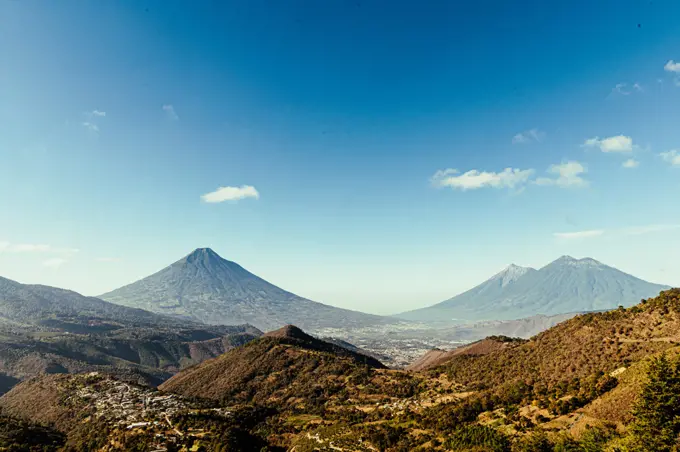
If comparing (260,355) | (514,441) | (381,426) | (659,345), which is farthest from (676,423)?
(260,355)

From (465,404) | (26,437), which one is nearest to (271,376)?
(26,437)

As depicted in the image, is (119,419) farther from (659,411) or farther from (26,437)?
(659,411)

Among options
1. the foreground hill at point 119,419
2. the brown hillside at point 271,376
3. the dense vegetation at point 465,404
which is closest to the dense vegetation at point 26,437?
the foreground hill at point 119,419

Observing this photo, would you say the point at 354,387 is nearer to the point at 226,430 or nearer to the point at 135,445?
the point at 226,430

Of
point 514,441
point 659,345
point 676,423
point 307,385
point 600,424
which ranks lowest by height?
point 307,385

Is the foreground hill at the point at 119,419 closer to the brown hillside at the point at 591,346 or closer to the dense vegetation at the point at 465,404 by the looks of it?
the dense vegetation at the point at 465,404

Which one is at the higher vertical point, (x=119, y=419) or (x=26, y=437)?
(x=119, y=419)
